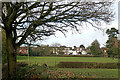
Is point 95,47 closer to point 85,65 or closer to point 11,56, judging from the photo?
point 85,65

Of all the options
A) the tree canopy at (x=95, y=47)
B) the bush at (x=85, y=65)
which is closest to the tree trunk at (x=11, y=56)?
the tree canopy at (x=95, y=47)

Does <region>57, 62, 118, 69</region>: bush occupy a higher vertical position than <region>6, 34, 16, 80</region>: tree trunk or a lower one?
lower

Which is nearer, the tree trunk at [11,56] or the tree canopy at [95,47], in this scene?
the tree trunk at [11,56]

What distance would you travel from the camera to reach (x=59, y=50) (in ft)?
31.0

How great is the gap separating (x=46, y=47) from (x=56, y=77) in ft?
9.50

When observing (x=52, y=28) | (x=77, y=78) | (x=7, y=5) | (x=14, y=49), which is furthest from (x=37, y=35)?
(x=77, y=78)

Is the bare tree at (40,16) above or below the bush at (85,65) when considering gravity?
above

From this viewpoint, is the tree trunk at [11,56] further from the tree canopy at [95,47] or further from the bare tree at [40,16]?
the tree canopy at [95,47]

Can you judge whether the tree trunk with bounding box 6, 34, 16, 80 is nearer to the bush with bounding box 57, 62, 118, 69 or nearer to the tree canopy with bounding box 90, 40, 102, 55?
the tree canopy with bounding box 90, 40, 102, 55

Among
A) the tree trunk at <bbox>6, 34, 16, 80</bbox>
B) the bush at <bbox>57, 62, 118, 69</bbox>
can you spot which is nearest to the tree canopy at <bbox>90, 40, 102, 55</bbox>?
the bush at <bbox>57, 62, 118, 69</bbox>

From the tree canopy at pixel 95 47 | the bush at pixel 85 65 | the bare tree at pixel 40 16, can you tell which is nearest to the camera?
the bare tree at pixel 40 16

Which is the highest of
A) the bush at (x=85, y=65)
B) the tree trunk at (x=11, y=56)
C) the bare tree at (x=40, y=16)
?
the bare tree at (x=40, y=16)

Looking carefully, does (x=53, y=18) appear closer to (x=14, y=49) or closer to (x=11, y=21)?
(x=11, y=21)

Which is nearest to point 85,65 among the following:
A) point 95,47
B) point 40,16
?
point 95,47
